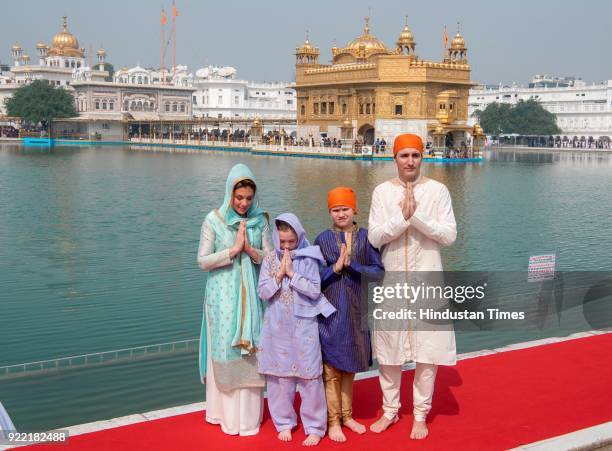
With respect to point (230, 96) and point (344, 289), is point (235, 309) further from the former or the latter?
point (230, 96)

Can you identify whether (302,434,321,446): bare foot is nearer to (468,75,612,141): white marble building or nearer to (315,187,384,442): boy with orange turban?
(315,187,384,442): boy with orange turban

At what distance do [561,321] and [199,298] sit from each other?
4.50 m

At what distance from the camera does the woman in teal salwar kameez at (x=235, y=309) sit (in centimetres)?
467

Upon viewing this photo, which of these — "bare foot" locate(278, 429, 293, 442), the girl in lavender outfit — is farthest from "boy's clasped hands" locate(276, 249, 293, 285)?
"bare foot" locate(278, 429, 293, 442)

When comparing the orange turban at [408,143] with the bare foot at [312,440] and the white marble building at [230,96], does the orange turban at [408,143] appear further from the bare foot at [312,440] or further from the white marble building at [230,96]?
the white marble building at [230,96]

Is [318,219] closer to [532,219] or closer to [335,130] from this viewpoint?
[532,219]

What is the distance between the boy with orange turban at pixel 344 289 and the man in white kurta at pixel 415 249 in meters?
0.11

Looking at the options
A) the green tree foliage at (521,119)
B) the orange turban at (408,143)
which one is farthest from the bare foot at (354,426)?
the green tree foliage at (521,119)

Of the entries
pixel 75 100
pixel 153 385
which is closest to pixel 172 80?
pixel 75 100

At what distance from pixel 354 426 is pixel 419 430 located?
1.26ft

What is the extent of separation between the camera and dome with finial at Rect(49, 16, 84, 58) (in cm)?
8338

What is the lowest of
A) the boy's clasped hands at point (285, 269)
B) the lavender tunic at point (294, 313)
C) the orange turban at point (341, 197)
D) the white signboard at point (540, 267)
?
the white signboard at point (540, 267)

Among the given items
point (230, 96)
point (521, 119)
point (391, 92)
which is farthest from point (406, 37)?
point (230, 96)

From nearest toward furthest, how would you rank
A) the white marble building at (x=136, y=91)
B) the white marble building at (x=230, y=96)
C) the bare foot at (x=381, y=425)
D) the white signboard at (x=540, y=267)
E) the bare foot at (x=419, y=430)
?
the bare foot at (x=419, y=430) → the bare foot at (x=381, y=425) → the white signboard at (x=540, y=267) → the white marble building at (x=136, y=91) → the white marble building at (x=230, y=96)
